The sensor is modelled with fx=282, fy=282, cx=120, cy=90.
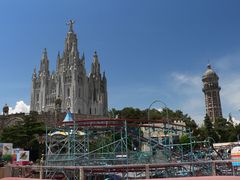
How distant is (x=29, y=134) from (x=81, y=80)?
7607 cm

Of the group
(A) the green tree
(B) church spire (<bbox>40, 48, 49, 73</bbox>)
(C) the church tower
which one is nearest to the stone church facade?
(B) church spire (<bbox>40, 48, 49, 73</bbox>)

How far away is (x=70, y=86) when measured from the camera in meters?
126

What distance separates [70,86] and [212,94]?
2772 inches

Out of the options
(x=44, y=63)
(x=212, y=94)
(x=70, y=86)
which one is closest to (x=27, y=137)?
(x=70, y=86)

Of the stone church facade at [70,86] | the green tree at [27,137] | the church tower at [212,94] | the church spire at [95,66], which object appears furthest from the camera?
the church spire at [95,66]

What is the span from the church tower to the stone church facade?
51.2 m

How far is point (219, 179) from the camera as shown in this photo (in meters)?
16.9

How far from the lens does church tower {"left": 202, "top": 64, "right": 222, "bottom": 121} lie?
139000 millimetres

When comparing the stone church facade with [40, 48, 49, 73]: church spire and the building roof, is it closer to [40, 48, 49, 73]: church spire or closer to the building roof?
[40, 48, 49, 73]: church spire

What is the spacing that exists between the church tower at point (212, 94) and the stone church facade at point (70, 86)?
51.2 m

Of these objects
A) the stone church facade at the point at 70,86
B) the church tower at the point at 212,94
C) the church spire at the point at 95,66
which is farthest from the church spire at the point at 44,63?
the church tower at the point at 212,94

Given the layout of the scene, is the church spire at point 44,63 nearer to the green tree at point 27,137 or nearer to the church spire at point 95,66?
the church spire at point 95,66

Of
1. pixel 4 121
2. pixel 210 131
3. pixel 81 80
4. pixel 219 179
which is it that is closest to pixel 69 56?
pixel 81 80

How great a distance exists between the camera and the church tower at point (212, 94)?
5472 inches
